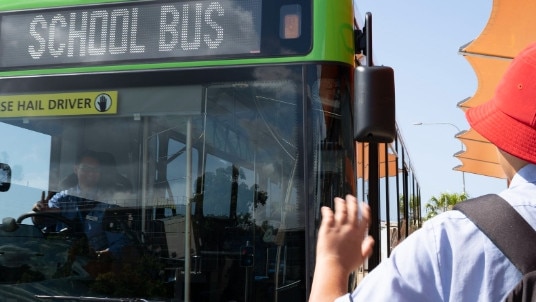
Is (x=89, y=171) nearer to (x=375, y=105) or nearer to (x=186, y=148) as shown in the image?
(x=186, y=148)

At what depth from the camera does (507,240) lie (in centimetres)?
133

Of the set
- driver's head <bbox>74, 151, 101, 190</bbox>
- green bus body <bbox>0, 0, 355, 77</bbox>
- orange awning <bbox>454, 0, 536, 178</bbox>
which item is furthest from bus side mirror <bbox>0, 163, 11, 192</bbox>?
orange awning <bbox>454, 0, 536, 178</bbox>

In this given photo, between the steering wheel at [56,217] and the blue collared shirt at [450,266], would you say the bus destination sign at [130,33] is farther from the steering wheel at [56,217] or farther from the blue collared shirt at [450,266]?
the blue collared shirt at [450,266]

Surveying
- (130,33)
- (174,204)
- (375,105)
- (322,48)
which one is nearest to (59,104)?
(130,33)

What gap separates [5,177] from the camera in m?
3.86

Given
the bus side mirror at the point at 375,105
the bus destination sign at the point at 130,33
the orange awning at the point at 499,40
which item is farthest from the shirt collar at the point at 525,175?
the orange awning at the point at 499,40

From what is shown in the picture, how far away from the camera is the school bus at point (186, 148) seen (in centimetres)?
339

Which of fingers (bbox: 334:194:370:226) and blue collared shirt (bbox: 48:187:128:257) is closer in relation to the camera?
fingers (bbox: 334:194:370:226)

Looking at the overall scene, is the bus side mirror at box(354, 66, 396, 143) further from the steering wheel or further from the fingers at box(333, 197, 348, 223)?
the steering wheel

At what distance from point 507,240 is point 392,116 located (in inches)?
71.3

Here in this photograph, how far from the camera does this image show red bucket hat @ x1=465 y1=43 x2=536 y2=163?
1429mm

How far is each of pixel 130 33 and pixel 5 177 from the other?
1.09m

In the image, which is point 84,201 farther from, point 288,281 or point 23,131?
point 288,281

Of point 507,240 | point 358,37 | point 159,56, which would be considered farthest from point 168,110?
point 507,240
